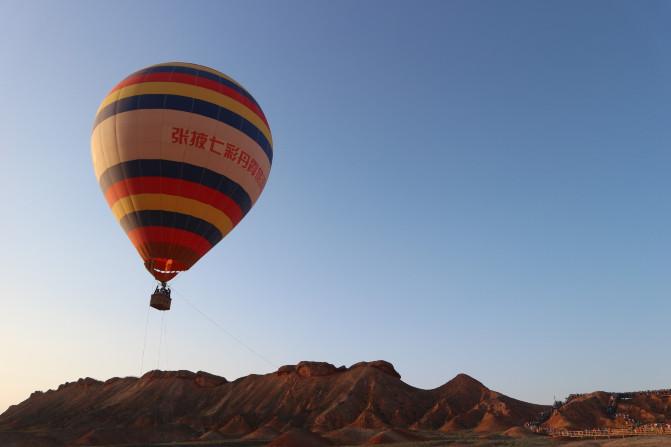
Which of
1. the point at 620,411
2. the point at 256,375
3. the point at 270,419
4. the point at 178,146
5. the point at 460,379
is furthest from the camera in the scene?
the point at 256,375

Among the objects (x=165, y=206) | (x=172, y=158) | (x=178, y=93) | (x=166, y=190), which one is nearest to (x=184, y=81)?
(x=178, y=93)

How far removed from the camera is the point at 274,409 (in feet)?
320

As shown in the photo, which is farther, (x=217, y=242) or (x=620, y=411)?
(x=620, y=411)

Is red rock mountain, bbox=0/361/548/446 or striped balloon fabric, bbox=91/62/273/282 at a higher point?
striped balloon fabric, bbox=91/62/273/282

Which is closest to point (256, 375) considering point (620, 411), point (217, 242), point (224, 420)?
point (224, 420)

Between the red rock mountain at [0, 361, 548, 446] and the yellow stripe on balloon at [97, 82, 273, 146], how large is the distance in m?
49.6

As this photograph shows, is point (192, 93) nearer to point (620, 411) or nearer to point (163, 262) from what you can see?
point (163, 262)

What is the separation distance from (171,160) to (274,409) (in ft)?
261

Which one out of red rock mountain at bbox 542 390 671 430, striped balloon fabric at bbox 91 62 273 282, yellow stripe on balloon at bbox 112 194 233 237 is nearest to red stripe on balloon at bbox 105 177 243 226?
striped balloon fabric at bbox 91 62 273 282

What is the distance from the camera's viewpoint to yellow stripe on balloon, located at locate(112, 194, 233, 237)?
91.1 ft

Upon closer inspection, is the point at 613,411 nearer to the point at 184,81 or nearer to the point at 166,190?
the point at 166,190

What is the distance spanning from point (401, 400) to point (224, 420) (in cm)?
3338

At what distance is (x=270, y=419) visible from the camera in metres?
93.1

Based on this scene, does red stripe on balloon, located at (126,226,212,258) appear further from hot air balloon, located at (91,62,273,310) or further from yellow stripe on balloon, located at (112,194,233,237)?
yellow stripe on balloon, located at (112,194,233,237)
